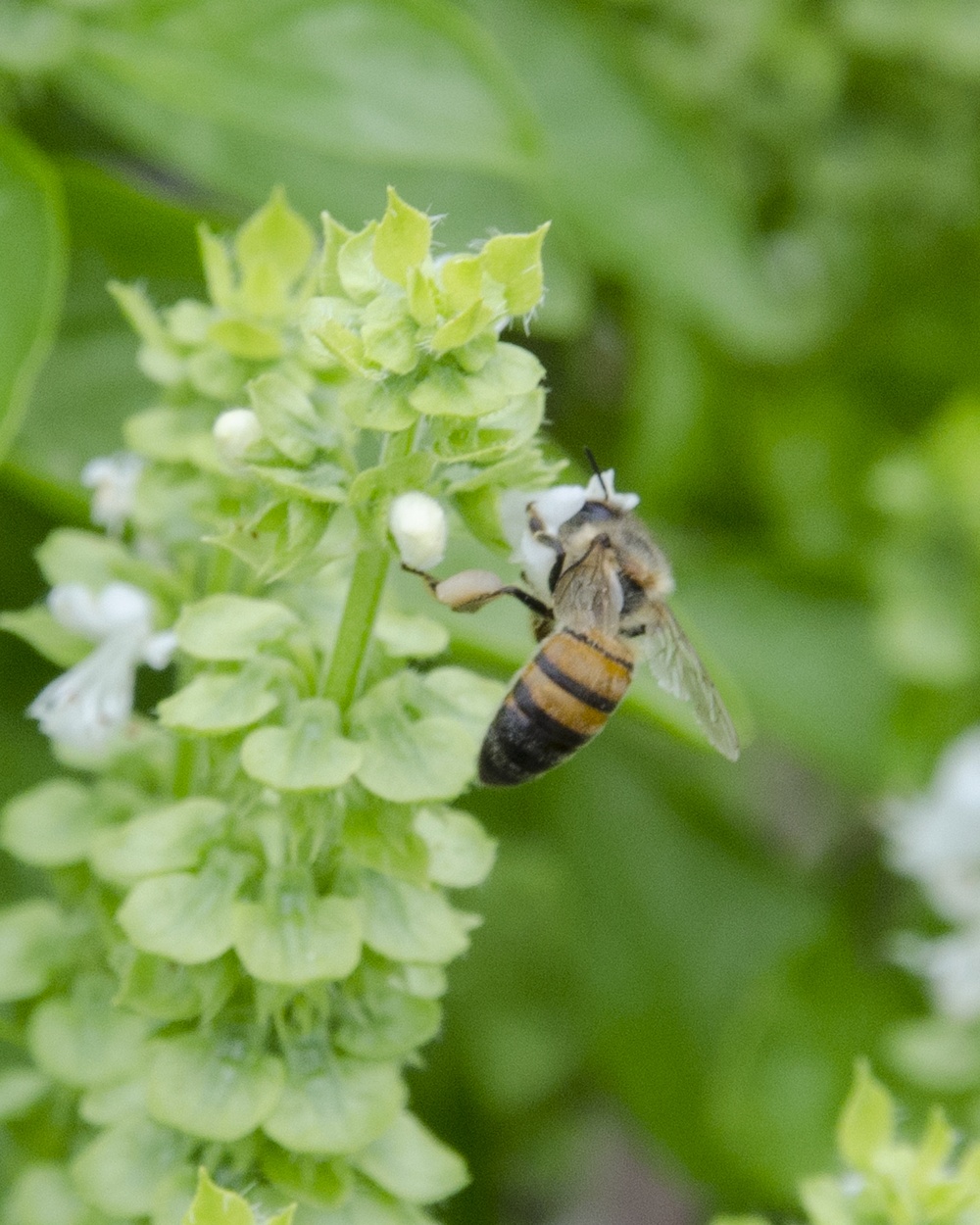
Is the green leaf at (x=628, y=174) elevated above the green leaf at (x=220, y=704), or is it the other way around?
the green leaf at (x=628, y=174)

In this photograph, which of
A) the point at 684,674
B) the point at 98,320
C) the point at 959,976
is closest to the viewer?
the point at 684,674

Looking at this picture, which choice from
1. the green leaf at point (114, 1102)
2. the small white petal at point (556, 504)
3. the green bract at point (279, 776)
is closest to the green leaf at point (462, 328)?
the green bract at point (279, 776)

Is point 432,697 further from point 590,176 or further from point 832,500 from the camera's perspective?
point 832,500

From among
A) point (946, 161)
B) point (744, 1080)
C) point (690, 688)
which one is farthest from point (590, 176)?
point (744, 1080)

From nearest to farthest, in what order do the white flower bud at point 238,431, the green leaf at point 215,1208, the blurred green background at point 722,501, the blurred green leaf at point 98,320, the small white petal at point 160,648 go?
the green leaf at point 215,1208 < the white flower bud at point 238,431 < the small white petal at point 160,648 < the blurred green leaf at point 98,320 < the blurred green background at point 722,501

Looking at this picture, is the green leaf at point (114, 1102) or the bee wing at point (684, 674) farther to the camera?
the bee wing at point (684, 674)

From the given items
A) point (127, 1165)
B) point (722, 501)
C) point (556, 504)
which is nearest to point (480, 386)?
point (556, 504)

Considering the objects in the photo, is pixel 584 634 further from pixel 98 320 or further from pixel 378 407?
pixel 98 320

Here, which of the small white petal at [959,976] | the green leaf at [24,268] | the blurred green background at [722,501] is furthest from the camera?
the blurred green background at [722,501]

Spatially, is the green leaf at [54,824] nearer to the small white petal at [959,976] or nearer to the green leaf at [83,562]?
the green leaf at [83,562]
